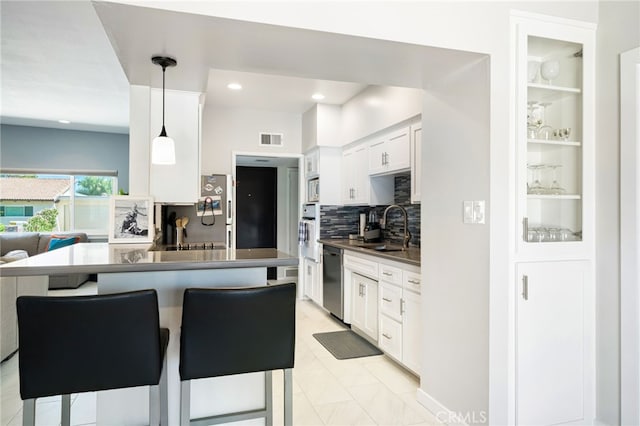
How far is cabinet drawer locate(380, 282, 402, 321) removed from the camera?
3.07 meters

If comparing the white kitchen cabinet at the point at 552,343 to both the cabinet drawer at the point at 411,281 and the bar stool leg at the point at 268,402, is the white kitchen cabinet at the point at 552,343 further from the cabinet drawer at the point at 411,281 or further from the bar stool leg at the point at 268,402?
the bar stool leg at the point at 268,402

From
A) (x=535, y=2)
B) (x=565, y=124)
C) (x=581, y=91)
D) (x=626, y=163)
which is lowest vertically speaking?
(x=626, y=163)

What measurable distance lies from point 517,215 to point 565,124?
669mm

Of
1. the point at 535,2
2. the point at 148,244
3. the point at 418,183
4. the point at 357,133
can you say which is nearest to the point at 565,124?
the point at 535,2

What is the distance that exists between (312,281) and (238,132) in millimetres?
2243

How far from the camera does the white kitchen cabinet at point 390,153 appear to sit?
137 inches

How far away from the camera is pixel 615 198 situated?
203 centimetres

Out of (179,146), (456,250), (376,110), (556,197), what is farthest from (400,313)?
(179,146)

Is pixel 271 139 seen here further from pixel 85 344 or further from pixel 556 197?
pixel 85 344

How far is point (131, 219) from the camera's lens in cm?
275

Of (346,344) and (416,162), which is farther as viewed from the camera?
(346,344)

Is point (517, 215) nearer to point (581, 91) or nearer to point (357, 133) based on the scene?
point (581, 91)

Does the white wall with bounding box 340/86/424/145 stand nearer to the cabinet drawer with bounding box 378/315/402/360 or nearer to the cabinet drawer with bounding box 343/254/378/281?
the cabinet drawer with bounding box 343/254/378/281

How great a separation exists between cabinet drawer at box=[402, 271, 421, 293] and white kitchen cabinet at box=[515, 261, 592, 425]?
87 cm
